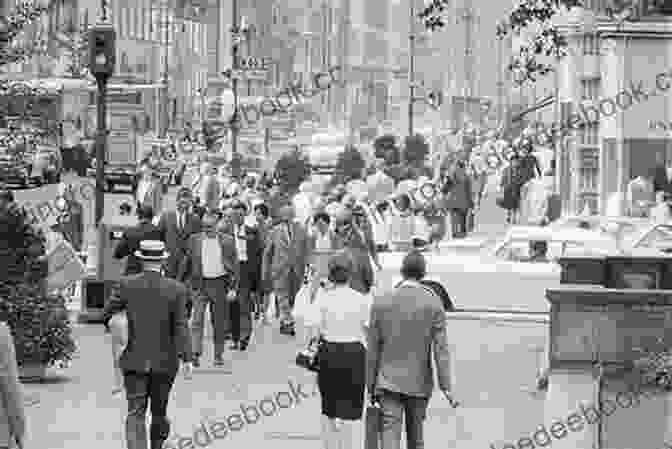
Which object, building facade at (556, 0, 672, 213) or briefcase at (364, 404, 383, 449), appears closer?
briefcase at (364, 404, 383, 449)

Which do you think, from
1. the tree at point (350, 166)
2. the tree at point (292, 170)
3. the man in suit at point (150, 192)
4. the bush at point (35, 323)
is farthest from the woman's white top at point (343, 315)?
the tree at point (350, 166)

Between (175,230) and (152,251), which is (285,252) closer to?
(175,230)

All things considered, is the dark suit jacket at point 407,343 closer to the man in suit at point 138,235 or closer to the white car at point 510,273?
the man in suit at point 138,235

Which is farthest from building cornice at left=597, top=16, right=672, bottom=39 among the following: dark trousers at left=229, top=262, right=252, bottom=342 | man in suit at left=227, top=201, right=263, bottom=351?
dark trousers at left=229, top=262, right=252, bottom=342

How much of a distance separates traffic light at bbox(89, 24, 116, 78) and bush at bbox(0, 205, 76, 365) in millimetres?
7064

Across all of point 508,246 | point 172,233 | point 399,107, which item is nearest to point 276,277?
point 172,233

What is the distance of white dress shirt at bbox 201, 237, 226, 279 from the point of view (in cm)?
1994

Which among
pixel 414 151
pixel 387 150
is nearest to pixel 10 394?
pixel 414 151

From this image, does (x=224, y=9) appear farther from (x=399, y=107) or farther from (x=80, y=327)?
(x=80, y=327)

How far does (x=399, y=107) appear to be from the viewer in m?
117

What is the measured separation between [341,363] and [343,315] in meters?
0.31

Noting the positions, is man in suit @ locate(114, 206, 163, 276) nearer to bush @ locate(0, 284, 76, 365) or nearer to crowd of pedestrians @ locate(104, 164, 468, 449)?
crowd of pedestrians @ locate(104, 164, 468, 449)

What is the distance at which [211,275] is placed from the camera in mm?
19953

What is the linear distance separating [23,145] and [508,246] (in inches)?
350
